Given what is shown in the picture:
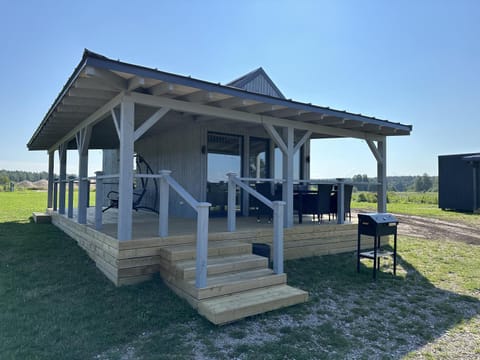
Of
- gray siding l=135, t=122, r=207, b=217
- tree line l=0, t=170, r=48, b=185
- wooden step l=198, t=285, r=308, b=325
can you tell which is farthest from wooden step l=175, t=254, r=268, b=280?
tree line l=0, t=170, r=48, b=185

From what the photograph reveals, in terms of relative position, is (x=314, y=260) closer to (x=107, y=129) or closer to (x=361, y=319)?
(x=361, y=319)

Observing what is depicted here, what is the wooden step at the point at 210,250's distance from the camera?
12.9ft

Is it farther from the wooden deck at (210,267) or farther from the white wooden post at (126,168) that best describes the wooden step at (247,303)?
the white wooden post at (126,168)

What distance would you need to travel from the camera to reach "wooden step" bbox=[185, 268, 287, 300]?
3352mm

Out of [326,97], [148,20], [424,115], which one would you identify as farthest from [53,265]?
[424,115]

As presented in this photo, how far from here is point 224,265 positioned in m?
3.88

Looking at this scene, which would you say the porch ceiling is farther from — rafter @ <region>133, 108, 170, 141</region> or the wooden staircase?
the wooden staircase

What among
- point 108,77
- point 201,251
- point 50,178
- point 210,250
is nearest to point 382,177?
point 210,250

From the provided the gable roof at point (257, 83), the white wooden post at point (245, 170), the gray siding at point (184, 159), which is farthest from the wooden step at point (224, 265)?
the gable roof at point (257, 83)

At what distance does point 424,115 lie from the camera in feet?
56.0

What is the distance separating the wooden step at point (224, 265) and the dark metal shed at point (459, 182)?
49.4 ft

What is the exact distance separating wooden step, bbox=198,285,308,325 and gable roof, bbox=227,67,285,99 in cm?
703

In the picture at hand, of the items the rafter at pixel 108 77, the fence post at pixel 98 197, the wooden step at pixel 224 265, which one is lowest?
the wooden step at pixel 224 265

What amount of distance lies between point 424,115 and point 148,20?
15.1m
